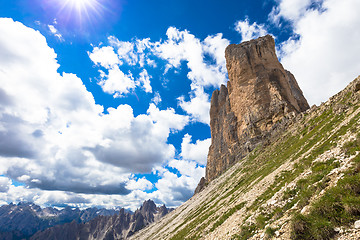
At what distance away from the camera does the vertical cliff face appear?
95312mm

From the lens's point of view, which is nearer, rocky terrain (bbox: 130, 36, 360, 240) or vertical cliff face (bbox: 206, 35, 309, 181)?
rocky terrain (bbox: 130, 36, 360, 240)

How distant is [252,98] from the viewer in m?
108

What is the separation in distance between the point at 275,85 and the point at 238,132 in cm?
3529

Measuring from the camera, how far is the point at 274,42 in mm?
122250

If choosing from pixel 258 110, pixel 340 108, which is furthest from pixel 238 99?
pixel 340 108

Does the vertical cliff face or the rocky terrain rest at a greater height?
the vertical cliff face

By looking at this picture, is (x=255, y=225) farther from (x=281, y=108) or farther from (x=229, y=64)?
(x=229, y=64)

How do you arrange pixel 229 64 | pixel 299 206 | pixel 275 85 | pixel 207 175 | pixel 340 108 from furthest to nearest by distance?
pixel 207 175
pixel 229 64
pixel 275 85
pixel 340 108
pixel 299 206

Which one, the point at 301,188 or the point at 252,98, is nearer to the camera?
the point at 301,188

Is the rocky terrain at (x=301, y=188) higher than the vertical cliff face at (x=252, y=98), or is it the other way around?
the vertical cliff face at (x=252, y=98)

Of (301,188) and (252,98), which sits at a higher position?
(252,98)

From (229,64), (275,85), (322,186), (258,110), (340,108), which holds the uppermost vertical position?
(229,64)

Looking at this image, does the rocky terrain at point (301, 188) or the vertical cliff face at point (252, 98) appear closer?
the rocky terrain at point (301, 188)

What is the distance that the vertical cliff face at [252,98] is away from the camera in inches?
3752
